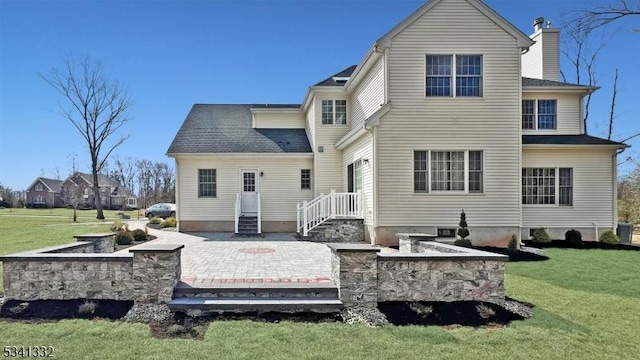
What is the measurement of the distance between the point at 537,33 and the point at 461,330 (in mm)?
17671

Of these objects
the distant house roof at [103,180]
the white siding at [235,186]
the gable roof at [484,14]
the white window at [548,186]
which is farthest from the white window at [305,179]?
the distant house roof at [103,180]

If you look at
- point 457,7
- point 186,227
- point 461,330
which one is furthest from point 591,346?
point 186,227

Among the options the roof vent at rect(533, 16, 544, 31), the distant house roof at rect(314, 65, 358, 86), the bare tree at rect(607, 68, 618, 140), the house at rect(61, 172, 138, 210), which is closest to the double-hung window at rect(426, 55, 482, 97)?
the distant house roof at rect(314, 65, 358, 86)

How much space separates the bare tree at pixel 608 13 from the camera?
25.2ft

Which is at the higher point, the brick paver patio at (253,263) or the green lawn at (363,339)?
the brick paver patio at (253,263)

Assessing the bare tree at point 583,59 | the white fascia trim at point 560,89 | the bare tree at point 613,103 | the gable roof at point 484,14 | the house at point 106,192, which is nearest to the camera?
the gable roof at point 484,14

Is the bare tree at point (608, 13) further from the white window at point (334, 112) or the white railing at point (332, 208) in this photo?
the white window at point (334, 112)

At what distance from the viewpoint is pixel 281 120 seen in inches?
779

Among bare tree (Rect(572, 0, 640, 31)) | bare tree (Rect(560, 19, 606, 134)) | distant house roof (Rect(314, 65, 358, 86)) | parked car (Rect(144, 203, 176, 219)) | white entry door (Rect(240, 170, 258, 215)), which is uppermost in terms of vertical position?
bare tree (Rect(560, 19, 606, 134))

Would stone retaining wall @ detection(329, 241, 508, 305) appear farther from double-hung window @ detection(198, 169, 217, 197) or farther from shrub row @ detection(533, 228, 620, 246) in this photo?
double-hung window @ detection(198, 169, 217, 197)

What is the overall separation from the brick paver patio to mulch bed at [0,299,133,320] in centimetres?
115

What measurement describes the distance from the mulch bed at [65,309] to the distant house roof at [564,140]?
45.7 feet

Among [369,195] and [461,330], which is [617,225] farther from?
[461,330]

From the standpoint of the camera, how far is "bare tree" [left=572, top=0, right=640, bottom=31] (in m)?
7.69
